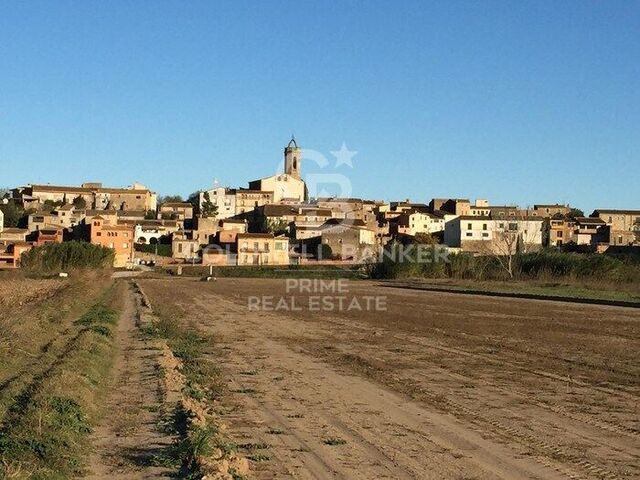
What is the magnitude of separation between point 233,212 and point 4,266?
48.4 metres

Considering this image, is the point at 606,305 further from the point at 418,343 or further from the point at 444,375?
the point at 444,375

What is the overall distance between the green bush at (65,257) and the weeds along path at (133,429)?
64339mm

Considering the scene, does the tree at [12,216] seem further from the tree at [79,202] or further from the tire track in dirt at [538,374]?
the tire track in dirt at [538,374]

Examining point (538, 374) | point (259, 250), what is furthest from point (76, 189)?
point (538, 374)

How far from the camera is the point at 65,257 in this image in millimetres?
78250

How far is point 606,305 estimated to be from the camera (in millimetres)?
38344

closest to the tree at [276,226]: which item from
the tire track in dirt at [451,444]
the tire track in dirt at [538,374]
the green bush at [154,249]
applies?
the green bush at [154,249]

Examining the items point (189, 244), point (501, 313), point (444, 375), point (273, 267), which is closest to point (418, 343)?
point (444, 375)

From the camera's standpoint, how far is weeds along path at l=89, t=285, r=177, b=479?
747 centimetres

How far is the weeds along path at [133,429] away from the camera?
24.5 feet

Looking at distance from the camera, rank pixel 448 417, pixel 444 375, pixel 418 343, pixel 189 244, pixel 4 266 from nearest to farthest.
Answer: pixel 448 417 < pixel 444 375 < pixel 418 343 < pixel 4 266 < pixel 189 244

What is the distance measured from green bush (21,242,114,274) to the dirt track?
183 ft

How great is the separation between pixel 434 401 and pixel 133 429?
441 cm

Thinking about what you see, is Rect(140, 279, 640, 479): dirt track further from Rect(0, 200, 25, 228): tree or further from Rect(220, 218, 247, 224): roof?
Rect(0, 200, 25, 228): tree
